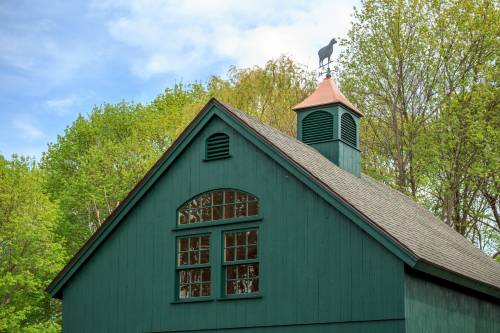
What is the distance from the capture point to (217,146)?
19.4 m

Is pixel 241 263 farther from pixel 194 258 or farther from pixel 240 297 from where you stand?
pixel 194 258

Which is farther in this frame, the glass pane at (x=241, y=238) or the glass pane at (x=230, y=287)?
the glass pane at (x=241, y=238)

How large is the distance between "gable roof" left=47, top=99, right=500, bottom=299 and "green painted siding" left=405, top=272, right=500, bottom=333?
1.31 feet

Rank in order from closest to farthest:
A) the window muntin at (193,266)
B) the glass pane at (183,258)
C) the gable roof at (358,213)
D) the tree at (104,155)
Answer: the gable roof at (358,213) < the window muntin at (193,266) < the glass pane at (183,258) < the tree at (104,155)

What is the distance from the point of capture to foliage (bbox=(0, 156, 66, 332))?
3656cm

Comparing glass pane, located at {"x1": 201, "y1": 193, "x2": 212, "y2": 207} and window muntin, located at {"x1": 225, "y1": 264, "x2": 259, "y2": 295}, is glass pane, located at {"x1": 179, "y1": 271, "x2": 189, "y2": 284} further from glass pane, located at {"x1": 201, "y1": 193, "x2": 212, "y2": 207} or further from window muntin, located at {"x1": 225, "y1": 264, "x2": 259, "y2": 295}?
glass pane, located at {"x1": 201, "y1": 193, "x2": 212, "y2": 207}

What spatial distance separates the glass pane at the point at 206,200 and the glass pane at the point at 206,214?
0.12 m

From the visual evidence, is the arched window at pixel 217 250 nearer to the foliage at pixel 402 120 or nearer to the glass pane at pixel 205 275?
the glass pane at pixel 205 275

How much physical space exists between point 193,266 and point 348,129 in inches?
283

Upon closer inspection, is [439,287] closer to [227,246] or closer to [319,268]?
[319,268]

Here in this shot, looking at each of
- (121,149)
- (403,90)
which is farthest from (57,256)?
(403,90)

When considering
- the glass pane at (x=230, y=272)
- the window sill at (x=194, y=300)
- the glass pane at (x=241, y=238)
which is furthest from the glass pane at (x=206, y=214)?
the window sill at (x=194, y=300)

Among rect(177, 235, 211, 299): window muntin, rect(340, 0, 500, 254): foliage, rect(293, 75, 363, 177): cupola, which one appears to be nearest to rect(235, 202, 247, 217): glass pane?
rect(177, 235, 211, 299): window muntin

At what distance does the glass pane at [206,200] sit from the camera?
19.3 metres
